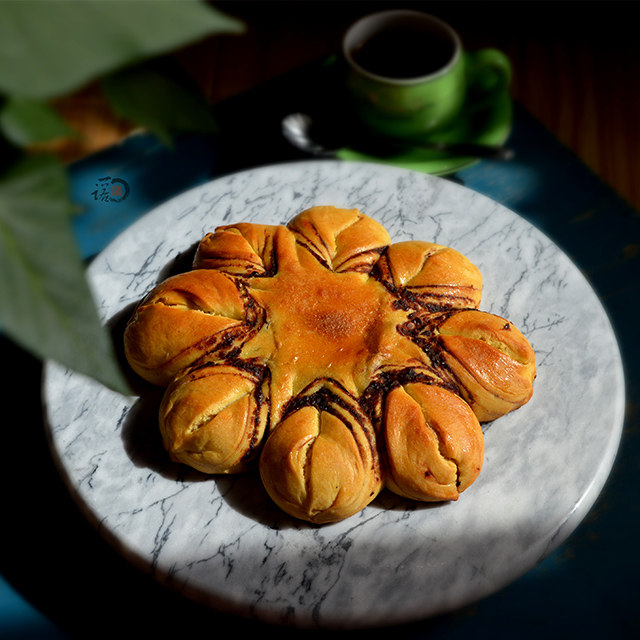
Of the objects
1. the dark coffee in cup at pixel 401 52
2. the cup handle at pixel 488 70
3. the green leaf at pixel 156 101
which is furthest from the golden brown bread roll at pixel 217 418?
the cup handle at pixel 488 70

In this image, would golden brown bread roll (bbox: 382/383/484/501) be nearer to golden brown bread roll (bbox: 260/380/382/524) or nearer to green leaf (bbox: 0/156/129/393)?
golden brown bread roll (bbox: 260/380/382/524)

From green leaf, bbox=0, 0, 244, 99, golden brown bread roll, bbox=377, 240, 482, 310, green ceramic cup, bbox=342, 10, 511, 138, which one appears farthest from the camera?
green ceramic cup, bbox=342, 10, 511, 138

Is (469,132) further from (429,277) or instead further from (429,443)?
(429,443)

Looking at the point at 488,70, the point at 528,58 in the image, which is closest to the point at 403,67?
the point at 488,70

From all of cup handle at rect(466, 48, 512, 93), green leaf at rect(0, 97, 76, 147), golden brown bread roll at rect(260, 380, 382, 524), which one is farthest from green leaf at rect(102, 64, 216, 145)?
cup handle at rect(466, 48, 512, 93)

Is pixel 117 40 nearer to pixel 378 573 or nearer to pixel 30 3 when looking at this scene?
pixel 30 3
